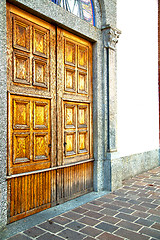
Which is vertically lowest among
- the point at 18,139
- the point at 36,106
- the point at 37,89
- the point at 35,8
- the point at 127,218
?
the point at 127,218

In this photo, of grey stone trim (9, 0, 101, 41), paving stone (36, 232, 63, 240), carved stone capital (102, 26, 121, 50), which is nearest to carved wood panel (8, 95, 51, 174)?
paving stone (36, 232, 63, 240)

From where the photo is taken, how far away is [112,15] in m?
5.13

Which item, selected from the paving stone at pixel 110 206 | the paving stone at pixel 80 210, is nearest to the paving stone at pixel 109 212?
the paving stone at pixel 110 206

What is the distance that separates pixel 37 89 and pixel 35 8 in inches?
47.4

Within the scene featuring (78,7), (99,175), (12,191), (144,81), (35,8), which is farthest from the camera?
(144,81)

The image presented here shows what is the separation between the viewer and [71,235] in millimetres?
2936

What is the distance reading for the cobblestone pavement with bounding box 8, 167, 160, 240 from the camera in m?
2.95

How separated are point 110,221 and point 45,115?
188cm

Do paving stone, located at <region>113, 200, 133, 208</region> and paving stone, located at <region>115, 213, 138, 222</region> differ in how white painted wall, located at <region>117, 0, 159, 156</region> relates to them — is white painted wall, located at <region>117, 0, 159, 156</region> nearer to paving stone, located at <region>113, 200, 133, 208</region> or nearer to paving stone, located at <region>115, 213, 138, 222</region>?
paving stone, located at <region>113, 200, 133, 208</region>

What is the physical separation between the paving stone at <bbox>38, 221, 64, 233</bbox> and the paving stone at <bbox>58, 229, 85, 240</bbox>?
107 mm

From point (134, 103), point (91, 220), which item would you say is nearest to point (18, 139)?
point (91, 220)

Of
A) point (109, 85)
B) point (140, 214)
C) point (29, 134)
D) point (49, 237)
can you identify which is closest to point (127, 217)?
point (140, 214)

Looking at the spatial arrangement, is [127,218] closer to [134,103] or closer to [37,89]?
[37,89]

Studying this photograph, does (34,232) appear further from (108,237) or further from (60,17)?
(60,17)
